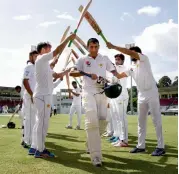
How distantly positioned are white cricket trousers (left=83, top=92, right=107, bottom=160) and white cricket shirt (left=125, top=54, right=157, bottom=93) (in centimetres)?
136

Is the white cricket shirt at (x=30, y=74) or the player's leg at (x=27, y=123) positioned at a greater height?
the white cricket shirt at (x=30, y=74)

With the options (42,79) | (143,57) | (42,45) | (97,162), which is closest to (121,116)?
(143,57)

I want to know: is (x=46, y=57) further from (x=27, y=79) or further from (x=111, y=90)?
(x=27, y=79)

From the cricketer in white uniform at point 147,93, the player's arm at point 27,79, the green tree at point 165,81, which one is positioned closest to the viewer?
the cricketer in white uniform at point 147,93

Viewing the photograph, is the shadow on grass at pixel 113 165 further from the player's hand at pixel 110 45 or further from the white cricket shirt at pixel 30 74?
the player's hand at pixel 110 45

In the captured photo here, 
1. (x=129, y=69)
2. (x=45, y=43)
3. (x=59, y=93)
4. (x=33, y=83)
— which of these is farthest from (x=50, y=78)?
(x=59, y=93)

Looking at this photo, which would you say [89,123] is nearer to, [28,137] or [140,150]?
[140,150]

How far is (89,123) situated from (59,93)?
382ft

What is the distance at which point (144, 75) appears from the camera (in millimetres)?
7227

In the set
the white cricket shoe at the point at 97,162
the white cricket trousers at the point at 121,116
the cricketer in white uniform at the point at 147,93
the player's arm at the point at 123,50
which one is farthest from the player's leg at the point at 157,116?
Answer: the white cricket shoe at the point at 97,162

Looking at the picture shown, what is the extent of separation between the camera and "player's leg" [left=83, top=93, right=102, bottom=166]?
19.5 feet

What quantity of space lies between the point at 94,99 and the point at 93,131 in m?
0.68

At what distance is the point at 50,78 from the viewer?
6980 mm

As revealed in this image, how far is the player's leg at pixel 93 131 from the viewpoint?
595 centimetres
